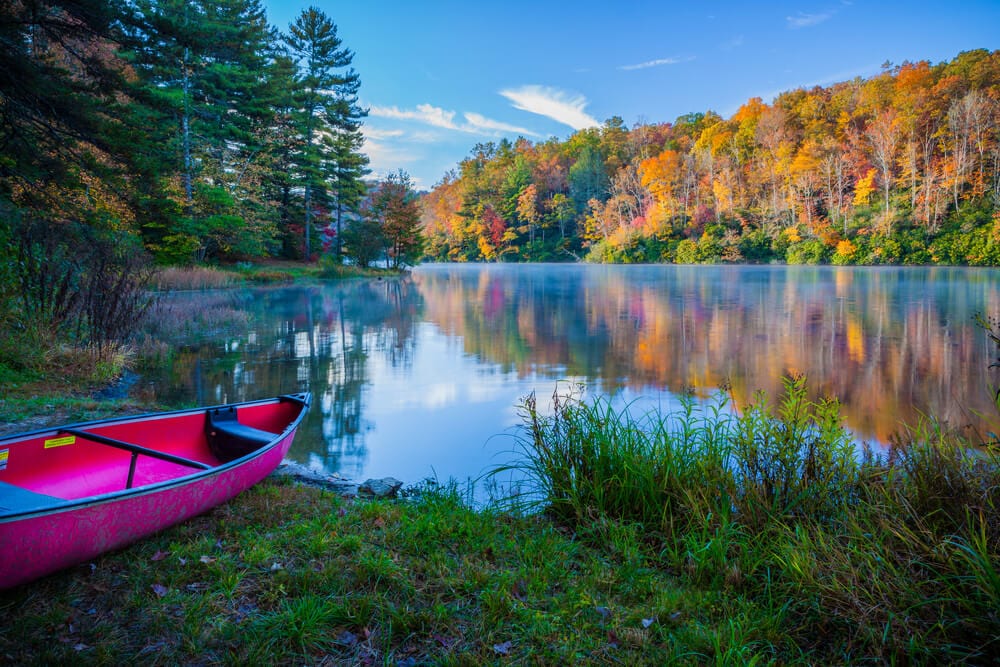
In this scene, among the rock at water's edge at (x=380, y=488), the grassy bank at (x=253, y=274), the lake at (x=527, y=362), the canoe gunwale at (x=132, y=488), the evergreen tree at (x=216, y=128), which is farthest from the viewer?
the evergreen tree at (x=216, y=128)

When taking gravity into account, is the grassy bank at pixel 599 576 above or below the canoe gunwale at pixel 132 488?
below

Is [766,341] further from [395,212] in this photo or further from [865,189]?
[865,189]

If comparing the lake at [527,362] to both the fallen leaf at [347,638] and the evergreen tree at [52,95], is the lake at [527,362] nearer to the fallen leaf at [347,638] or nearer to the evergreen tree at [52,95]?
the fallen leaf at [347,638]

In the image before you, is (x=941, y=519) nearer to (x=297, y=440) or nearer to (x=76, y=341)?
(x=297, y=440)

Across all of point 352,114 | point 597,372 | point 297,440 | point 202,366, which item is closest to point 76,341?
point 202,366

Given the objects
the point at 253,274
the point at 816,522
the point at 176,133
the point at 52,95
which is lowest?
the point at 816,522

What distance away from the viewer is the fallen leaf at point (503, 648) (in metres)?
2.30

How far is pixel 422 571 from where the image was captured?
2910 millimetres

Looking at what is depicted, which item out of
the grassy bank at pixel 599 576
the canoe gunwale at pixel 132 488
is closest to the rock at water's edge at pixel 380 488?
the grassy bank at pixel 599 576

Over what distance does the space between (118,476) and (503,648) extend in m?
2.92

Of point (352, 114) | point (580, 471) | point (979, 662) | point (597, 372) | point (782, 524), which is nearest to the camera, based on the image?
point (979, 662)

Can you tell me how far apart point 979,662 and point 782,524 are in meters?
1.03

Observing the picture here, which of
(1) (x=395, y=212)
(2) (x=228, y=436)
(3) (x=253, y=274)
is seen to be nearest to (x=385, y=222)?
(1) (x=395, y=212)

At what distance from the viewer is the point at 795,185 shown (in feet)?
158
